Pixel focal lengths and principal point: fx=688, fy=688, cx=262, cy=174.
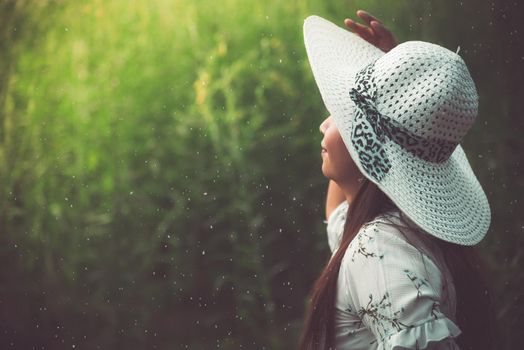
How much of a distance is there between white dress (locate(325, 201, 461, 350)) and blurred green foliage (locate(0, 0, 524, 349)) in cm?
90

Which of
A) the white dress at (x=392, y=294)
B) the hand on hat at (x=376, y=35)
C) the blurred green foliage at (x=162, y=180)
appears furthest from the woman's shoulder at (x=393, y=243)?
the blurred green foliage at (x=162, y=180)

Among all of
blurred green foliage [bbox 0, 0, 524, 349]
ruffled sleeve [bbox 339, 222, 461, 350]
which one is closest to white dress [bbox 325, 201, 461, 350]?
ruffled sleeve [bbox 339, 222, 461, 350]

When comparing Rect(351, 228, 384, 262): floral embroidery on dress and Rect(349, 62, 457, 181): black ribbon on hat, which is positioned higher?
Rect(349, 62, 457, 181): black ribbon on hat

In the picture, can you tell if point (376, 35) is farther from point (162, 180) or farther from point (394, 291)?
point (162, 180)

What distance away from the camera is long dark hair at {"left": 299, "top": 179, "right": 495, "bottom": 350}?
33.5 inches

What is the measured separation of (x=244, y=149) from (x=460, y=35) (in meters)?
0.59

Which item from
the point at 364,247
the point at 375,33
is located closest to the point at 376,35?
the point at 375,33

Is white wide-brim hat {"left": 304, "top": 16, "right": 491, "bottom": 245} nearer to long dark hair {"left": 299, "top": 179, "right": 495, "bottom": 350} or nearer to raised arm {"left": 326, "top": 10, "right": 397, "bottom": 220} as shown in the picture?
→ long dark hair {"left": 299, "top": 179, "right": 495, "bottom": 350}

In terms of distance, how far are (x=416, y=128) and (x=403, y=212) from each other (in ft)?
0.34

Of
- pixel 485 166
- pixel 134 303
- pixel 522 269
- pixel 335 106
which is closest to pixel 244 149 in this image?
pixel 134 303

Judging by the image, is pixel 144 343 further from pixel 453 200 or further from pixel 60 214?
pixel 453 200

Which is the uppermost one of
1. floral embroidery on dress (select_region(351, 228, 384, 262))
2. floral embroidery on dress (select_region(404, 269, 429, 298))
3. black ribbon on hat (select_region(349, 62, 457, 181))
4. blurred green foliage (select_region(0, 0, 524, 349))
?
black ribbon on hat (select_region(349, 62, 457, 181))

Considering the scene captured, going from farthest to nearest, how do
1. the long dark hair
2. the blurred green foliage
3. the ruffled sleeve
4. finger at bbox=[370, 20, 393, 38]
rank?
the blurred green foliage → finger at bbox=[370, 20, 393, 38] → the long dark hair → the ruffled sleeve

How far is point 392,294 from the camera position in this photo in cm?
76
